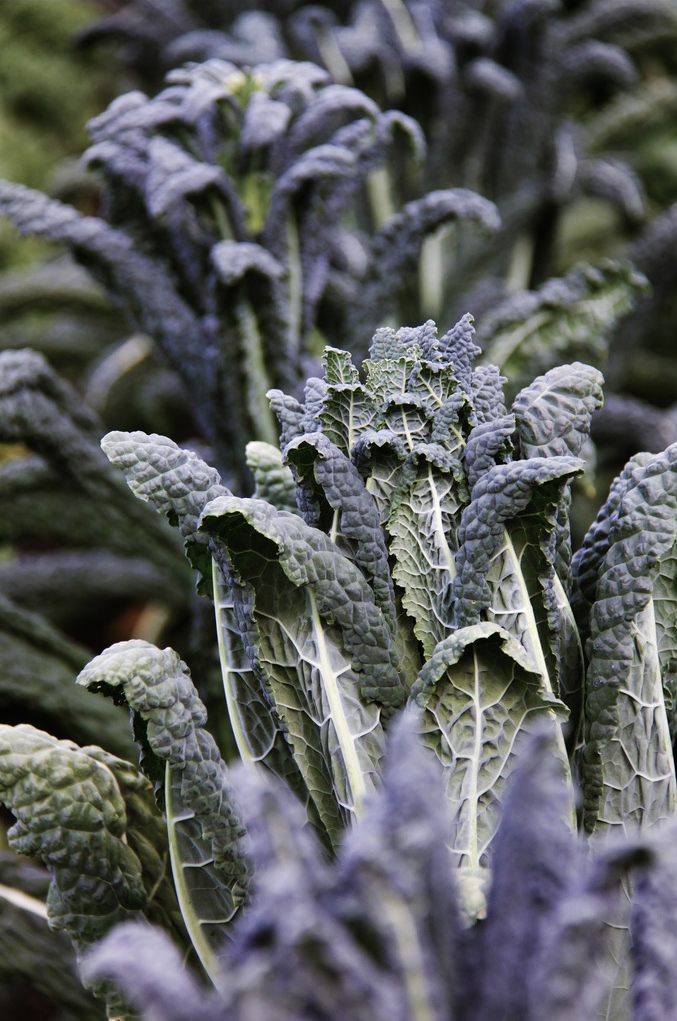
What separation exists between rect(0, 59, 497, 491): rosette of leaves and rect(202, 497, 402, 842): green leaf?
0.65 meters

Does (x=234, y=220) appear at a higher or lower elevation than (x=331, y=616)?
higher

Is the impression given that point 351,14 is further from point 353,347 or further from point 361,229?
point 353,347

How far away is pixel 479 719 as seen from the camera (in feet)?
3.04

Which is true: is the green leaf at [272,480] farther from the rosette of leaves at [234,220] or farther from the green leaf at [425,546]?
the rosette of leaves at [234,220]

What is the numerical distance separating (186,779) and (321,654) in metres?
0.19

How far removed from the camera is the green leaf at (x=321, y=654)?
0.93 meters

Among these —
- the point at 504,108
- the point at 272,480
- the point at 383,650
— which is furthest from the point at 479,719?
the point at 504,108

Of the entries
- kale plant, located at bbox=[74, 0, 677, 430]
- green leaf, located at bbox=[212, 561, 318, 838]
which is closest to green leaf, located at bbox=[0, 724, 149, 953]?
green leaf, located at bbox=[212, 561, 318, 838]

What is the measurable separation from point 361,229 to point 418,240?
36.0 inches

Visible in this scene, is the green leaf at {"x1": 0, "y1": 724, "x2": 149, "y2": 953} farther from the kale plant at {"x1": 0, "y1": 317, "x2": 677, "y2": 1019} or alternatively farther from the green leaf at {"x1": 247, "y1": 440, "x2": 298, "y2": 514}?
the green leaf at {"x1": 247, "y1": 440, "x2": 298, "y2": 514}

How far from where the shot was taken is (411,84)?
241 cm

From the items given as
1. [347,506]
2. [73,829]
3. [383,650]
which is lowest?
[73,829]

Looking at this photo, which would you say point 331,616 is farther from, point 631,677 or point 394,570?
point 631,677

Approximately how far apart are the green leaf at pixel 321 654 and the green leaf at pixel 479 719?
6cm
